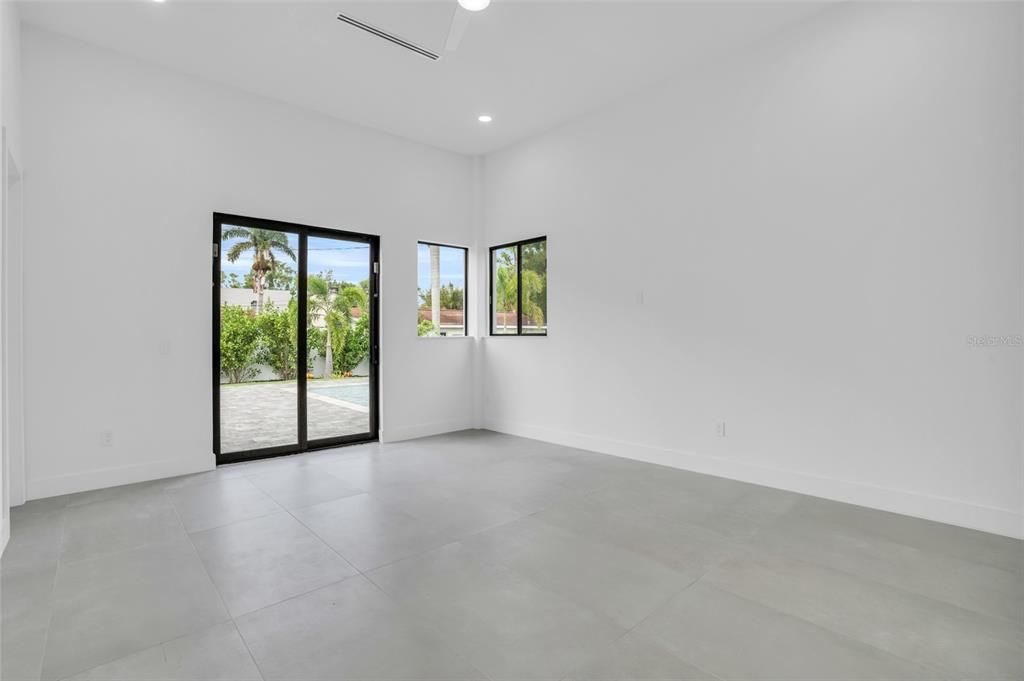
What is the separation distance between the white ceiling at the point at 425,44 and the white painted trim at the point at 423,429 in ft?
11.5

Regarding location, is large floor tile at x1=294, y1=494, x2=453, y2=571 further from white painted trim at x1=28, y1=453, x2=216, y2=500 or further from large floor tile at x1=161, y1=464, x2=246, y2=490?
white painted trim at x1=28, y1=453, x2=216, y2=500

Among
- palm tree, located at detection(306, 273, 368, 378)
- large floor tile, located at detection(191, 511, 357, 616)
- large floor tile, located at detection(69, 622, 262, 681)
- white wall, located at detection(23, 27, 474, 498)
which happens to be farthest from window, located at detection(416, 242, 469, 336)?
large floor tile, located at detection(69, 622, 262, 681)

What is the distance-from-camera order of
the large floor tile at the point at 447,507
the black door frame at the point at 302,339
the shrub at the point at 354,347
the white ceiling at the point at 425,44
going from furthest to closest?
1. the shrub at the point at 354,347
2. the black door frame at the point at 302,339
3. the white ceiling at the point at 425,44
4. the large floor tile at the point at 447,507

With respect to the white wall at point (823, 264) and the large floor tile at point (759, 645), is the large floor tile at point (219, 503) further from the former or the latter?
the white wall at point (823, 264)

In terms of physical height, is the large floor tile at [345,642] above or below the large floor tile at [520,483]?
below

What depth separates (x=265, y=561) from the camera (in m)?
2.71

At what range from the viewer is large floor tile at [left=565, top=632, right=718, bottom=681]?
179 centimetres

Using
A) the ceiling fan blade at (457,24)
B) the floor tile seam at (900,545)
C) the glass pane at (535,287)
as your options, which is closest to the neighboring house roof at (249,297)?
the glass pane at (535,287)

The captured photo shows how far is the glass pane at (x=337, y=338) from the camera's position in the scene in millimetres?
5270

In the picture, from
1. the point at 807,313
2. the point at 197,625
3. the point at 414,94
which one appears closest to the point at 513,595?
the point at 197,625

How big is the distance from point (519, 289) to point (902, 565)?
4.45 meters

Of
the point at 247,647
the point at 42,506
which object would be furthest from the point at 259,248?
the point at 247,647

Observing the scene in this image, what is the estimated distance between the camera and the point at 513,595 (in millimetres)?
2361

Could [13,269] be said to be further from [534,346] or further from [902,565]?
[902,565]
